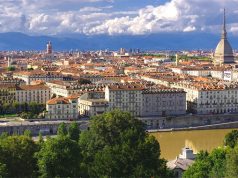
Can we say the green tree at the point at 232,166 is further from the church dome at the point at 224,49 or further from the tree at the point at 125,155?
the church dome at the point at 224,49

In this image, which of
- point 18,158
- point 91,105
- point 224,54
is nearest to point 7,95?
point 91,105

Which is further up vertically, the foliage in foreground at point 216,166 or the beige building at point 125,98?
the beige building at point 125,98

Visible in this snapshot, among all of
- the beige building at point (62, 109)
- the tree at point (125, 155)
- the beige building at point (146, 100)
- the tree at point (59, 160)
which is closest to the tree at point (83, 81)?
the beige building at point (146, 100)

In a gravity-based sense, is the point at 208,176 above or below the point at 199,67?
below

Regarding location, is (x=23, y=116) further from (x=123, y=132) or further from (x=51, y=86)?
(x=123, y=132)

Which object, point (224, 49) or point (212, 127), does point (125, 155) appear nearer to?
point (212, 127)

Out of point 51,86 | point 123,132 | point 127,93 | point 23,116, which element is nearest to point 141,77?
point 51,86

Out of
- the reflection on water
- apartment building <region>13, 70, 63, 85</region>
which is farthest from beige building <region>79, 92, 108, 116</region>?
apartment building <region>13, 70, 63, 85</region>
